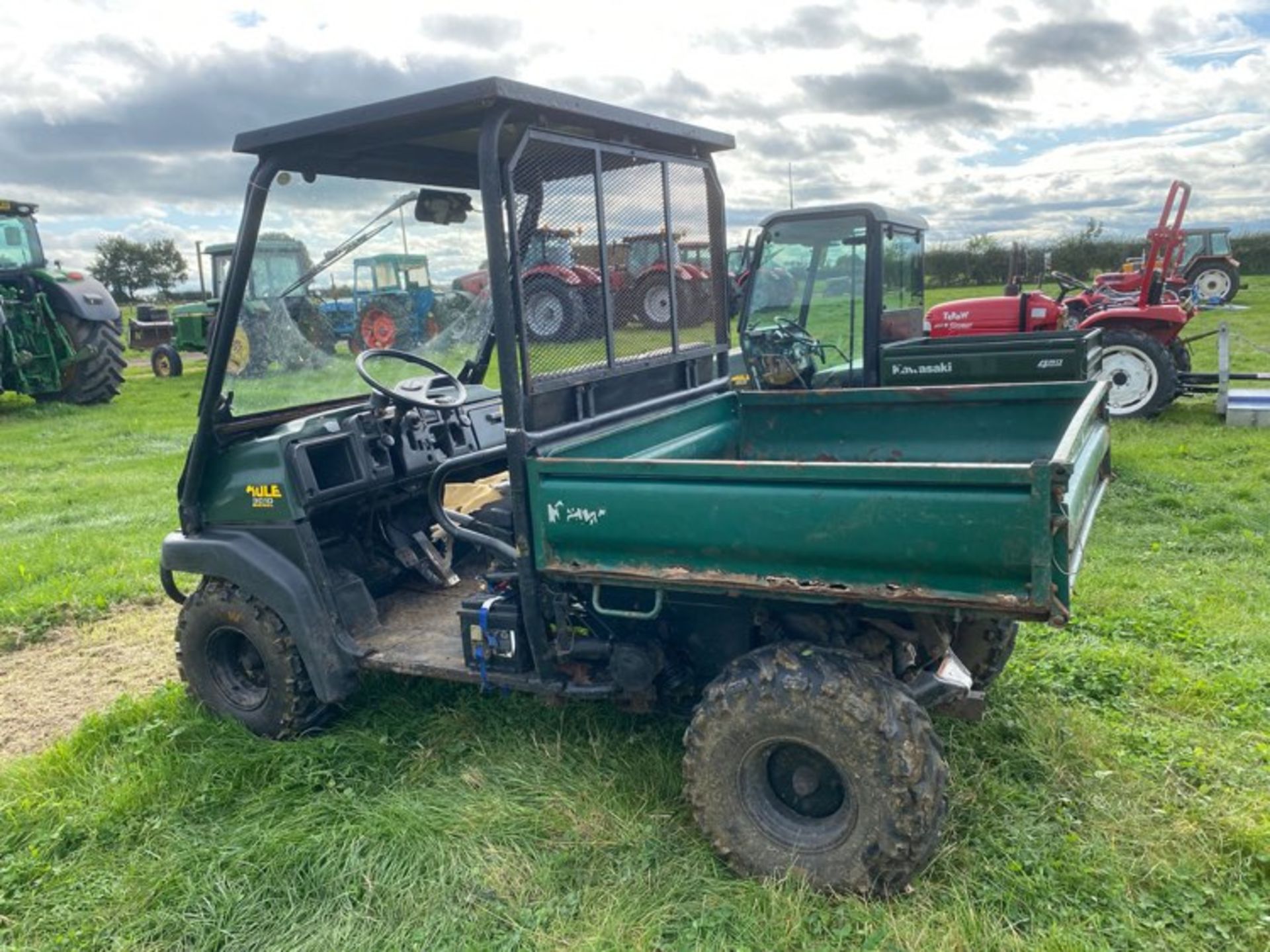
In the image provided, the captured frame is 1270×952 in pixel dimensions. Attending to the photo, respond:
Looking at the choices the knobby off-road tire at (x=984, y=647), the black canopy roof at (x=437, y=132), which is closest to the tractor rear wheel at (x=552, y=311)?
the black canopy roof at (x=437, y=132)

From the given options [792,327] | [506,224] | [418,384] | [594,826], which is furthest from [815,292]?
[594,826]

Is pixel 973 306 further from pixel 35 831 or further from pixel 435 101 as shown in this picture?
pixel 35 831

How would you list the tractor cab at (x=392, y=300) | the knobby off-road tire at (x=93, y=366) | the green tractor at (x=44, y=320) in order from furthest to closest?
the knobby off-road tire at (x=93, y=366)
the green tractor at (x=44, y=320)
the tractor cab at (x=392, y=300)

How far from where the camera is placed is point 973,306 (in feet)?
34.7

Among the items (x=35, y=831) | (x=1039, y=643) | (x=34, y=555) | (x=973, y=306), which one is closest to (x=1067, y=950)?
(x=1039, y=643)

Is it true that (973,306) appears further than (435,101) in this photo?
Yes

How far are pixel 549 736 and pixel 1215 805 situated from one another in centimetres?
209

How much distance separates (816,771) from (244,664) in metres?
2.23

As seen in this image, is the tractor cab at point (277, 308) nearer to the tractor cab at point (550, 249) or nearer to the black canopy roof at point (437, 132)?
the black canopy roof at point (437, 132)

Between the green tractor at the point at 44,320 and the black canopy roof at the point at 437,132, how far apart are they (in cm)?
1161

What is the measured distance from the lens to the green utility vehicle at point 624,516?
2504 millimetres

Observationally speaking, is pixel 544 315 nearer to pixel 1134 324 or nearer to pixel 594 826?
pixel 594 826

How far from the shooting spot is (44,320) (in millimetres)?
13156

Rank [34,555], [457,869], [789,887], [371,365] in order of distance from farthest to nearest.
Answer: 1. [34,555]
2. [371,365]
3. [457,869]
4. [789,887]
